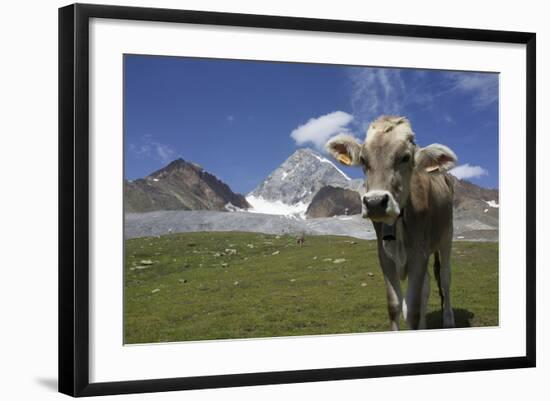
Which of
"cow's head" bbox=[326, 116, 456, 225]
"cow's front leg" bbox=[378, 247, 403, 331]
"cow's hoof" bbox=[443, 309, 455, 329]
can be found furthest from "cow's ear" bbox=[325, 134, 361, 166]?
"cow's hoof" bbox=[443, 309, 455, 329]

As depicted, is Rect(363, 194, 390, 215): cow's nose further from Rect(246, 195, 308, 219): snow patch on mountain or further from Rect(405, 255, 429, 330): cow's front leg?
Rect(405, 255, 429, 330): cow's front leg

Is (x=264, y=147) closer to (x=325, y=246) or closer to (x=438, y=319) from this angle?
(x=325, y=246)

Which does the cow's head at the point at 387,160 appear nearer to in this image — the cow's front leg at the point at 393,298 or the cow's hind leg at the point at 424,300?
the cow's front leg at the point at 393,298

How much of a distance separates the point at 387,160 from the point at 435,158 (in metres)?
0.72

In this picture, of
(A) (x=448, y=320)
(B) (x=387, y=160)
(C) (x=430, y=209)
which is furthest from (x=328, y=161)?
(A) (x=448, y=320)

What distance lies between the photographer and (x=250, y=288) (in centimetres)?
964

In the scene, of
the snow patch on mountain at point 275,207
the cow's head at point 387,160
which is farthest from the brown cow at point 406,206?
the snow patch on mountain at point 275,207

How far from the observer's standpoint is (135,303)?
29.9 feet

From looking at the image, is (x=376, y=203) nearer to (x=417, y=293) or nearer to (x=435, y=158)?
(x=435, y=158)

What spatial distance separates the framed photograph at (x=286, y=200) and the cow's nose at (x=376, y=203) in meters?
0.03

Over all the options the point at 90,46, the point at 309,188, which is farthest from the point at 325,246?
the point at 90,46

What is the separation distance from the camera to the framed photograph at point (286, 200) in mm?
8859

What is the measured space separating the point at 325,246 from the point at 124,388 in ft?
8.33

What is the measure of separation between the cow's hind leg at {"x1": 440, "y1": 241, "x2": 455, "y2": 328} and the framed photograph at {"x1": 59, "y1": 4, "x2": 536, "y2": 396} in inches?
0.9
